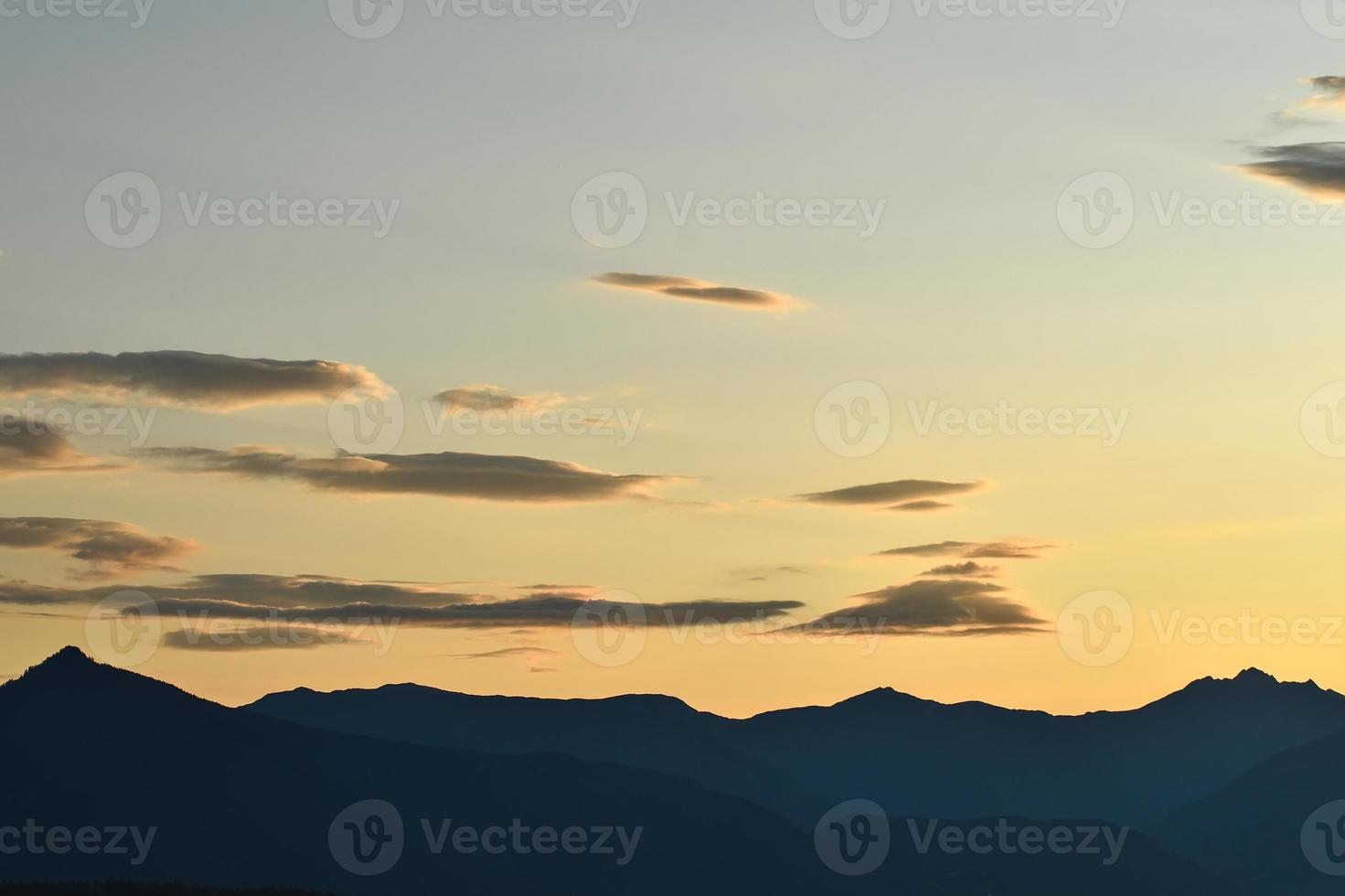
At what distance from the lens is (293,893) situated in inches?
7618

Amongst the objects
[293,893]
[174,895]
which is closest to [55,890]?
[174,895]

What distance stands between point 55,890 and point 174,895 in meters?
12.6

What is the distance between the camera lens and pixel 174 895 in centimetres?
19075

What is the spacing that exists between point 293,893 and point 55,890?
2524 centimetres

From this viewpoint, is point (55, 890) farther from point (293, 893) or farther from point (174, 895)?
point (293, 893)

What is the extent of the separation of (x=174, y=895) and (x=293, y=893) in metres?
12.7

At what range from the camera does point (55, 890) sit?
189 m
